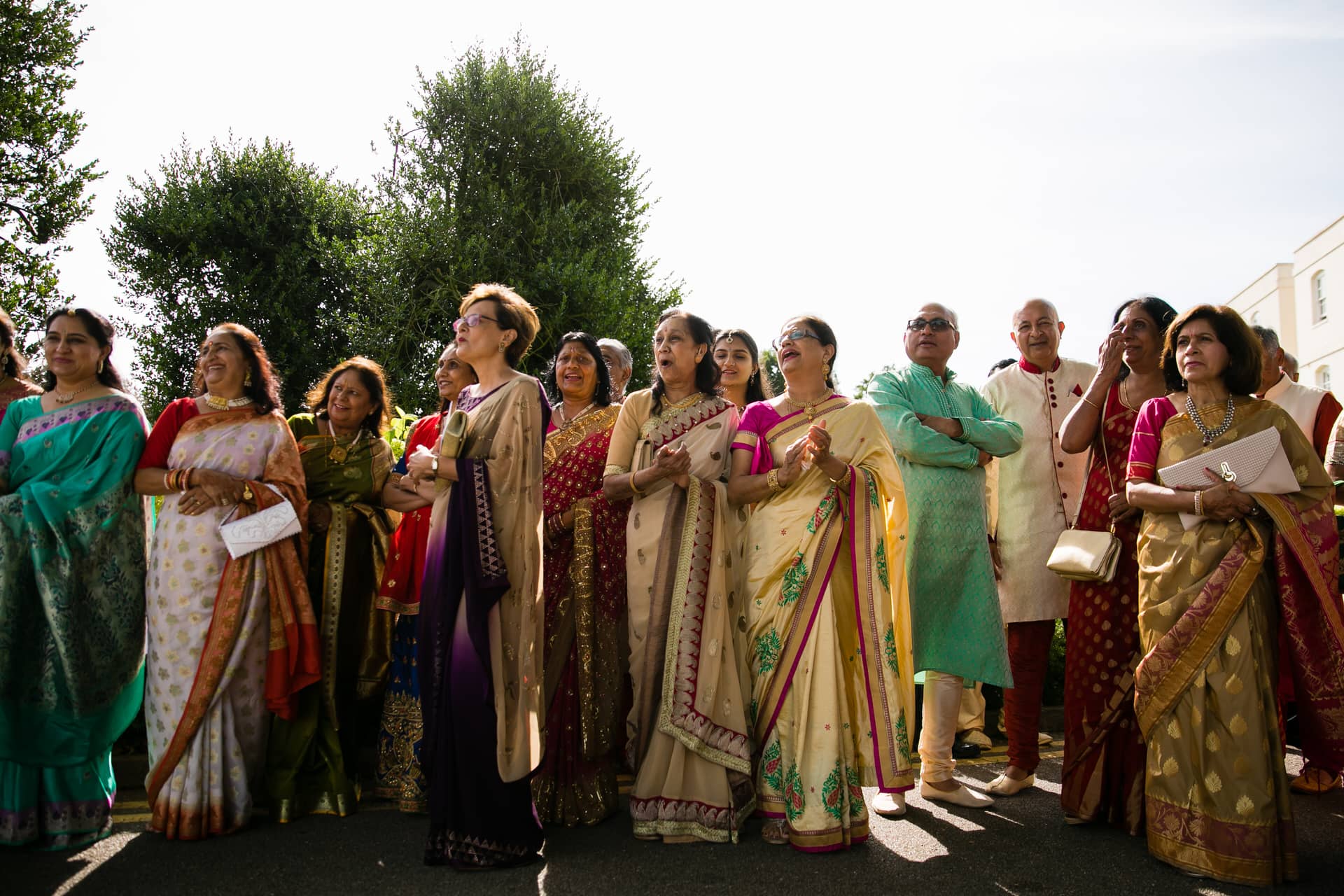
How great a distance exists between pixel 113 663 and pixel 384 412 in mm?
1785

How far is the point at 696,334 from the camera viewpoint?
14.9 feet

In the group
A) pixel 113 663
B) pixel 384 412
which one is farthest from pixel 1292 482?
pixel 113 663

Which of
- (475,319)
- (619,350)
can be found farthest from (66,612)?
(619,350)

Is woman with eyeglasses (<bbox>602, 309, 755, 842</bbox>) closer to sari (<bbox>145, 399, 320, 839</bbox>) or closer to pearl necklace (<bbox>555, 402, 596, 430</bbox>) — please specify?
pearl necklace (<bbox>555, 402, 596, 430</bbox>)

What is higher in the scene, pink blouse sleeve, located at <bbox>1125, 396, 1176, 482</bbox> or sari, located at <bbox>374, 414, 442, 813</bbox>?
pink blouse sleeve, located at <bbox>1125, 396, 1176, 482</bbox>

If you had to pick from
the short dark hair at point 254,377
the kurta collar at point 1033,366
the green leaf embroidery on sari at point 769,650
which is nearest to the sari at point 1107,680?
the kurta collar at point 1033,366

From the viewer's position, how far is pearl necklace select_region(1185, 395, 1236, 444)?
381 centimetres

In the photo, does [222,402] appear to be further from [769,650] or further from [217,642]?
[769,650]

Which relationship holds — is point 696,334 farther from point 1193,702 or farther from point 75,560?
point 75,560

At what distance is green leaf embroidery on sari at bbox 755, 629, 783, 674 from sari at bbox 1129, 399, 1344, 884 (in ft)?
4.74

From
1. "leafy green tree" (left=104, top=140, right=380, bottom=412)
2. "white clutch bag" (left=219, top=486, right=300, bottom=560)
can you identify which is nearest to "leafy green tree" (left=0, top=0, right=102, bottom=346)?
"leafy green tree" (left=104, top=140, right=380, bottom=412)

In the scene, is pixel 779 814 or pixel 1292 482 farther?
pixel 779 814

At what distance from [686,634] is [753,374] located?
1579mm

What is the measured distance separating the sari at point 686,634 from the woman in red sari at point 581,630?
0.12 m
